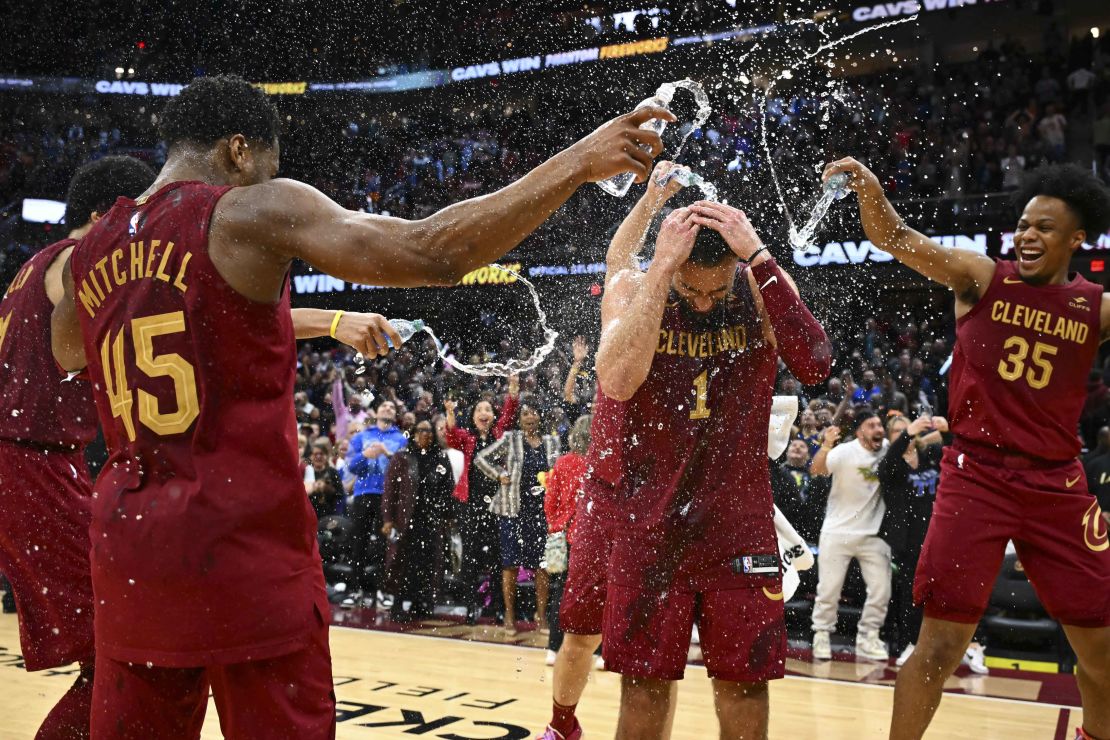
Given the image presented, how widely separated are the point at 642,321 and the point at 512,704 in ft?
10.5

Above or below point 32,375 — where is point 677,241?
above

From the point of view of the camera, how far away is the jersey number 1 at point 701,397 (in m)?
2.71

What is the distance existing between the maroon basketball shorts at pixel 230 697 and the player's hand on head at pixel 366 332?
0.95 meters

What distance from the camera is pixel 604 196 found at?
626 inches

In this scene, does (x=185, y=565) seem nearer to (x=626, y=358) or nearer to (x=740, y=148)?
(x=626, y=358)

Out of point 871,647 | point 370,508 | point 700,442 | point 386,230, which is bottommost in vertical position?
point 871,647

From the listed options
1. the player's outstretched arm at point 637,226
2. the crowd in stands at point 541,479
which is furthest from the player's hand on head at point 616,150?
the crowd in stands at point 541,479

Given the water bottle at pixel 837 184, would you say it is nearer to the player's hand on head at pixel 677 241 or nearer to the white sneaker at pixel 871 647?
the player's hand on head at pixel 677 241

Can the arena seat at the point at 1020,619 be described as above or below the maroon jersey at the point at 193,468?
below

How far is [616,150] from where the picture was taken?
183 centimetres

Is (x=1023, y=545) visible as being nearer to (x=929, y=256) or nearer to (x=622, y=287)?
(x=929, y=256)

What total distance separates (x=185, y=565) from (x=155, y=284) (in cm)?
50

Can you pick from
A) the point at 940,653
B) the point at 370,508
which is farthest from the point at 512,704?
the point at 370,508

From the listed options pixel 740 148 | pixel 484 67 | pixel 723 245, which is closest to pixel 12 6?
pixel 484 67
